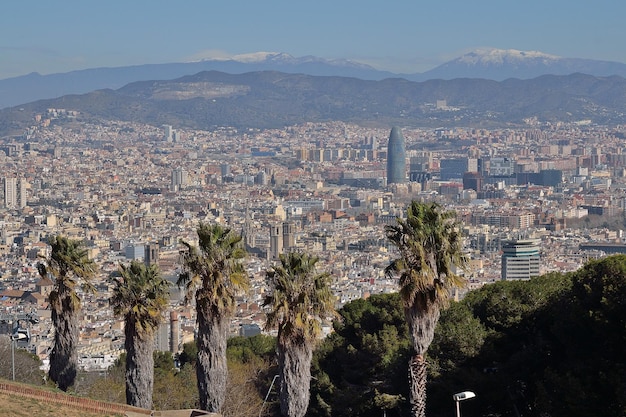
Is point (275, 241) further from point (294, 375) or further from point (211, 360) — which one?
point (294, 375)

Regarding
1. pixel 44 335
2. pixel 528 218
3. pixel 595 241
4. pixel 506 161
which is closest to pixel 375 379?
pixel 44 335

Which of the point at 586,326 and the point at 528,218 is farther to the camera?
the point at 528,218

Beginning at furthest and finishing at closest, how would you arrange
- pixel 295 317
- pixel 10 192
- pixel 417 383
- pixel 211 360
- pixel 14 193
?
pixel 14 193
pixel 10 192
pixel 211 360
pixel 295 317
pixel 417 383

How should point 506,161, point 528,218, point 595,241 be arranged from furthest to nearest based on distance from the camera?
point 506,161 → point 528,218 → point 595,241

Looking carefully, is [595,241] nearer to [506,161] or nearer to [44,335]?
[44,335]

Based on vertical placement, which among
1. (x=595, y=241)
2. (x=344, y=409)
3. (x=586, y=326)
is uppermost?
(x=586, y=326)

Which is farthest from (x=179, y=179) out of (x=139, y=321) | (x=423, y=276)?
(x=423, y=276)

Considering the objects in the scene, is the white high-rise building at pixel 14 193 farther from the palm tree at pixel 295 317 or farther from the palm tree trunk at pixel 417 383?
the palm tree trunk at pixel 417 383
